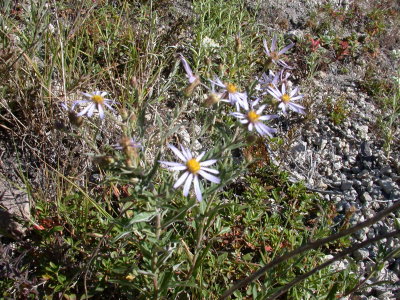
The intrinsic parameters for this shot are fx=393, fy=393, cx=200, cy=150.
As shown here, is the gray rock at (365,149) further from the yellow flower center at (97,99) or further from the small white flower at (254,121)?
the yellow flower center at (97,99)

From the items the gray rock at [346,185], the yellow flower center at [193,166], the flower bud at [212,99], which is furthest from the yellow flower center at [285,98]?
the gray rock at [346,185]

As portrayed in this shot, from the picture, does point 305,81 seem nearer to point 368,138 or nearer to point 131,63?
point 368,138

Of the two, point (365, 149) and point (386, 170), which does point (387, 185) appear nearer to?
point (386, 170)

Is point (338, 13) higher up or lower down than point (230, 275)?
higher up

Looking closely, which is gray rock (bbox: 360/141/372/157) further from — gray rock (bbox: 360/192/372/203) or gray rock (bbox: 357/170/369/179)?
gray rock (bbox: 360/192/372/203)

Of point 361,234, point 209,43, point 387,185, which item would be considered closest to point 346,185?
point 387,185

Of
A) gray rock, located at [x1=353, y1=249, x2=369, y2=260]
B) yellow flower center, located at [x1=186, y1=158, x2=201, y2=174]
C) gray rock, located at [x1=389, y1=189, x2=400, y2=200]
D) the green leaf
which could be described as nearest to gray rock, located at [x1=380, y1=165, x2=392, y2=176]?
gray rock, located at [x1=389, y1=189, x2=400, y2=200]

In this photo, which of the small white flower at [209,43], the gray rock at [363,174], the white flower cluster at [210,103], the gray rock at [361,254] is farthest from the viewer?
the small white flower at [209,43]

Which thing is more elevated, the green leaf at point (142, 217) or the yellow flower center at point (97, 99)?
the yellow flower center at point (97, 99)

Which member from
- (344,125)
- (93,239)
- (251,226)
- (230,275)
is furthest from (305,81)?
(93,239)
